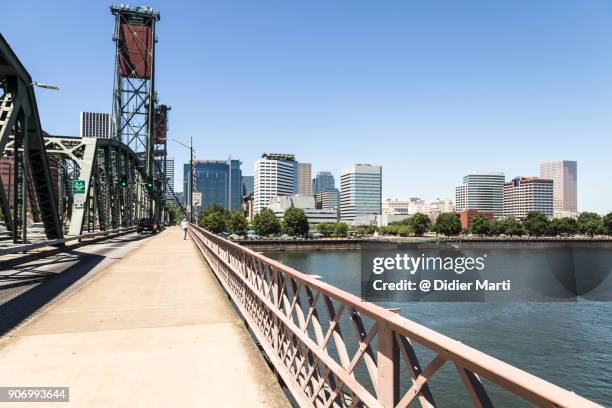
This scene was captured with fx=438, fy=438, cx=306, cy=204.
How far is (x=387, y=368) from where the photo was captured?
3.01 metres

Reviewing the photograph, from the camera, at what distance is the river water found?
56.5 feet

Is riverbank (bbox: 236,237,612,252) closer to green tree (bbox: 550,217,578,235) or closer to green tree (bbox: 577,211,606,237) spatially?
green tree (bbox: 550,217,578,235)

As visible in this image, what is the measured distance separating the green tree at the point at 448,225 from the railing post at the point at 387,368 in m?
192

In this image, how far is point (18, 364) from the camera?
5902mm

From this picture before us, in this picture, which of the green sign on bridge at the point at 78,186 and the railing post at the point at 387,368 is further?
the green sign on bridge at the point at 78,186

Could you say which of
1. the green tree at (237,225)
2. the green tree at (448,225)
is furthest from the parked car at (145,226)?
the green tree at (448,225)

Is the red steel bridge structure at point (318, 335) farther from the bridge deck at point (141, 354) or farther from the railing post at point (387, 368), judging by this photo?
the bridge deck at point (141, 354)

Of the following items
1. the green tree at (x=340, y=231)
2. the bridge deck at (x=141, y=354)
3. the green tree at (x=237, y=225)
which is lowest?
the green tree at (x=340, y=231)

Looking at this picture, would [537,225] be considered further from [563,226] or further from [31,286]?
[31,286]

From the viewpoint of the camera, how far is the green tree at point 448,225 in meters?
186

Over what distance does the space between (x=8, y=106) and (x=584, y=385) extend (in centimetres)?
2419

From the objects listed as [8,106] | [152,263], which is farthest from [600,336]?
[8,106]

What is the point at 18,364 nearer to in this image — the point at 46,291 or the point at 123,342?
the point at 123,342

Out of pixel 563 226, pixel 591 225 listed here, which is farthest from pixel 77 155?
pixel 591 225
